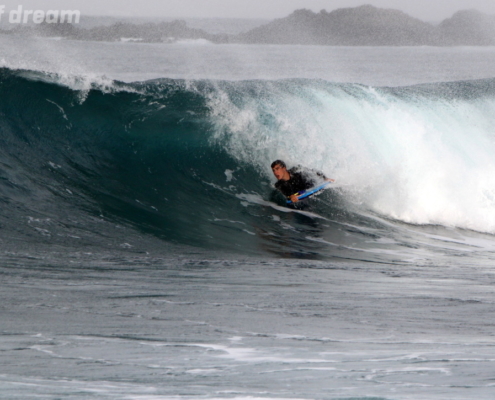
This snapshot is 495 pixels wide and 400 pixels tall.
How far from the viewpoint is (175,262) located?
634 cm

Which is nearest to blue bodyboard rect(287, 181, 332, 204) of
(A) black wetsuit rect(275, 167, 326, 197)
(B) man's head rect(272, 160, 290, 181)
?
(A) black wetsuit rect(275, 167, 326, 197)

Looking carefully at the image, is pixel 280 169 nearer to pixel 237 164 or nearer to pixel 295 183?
pixel 295 183

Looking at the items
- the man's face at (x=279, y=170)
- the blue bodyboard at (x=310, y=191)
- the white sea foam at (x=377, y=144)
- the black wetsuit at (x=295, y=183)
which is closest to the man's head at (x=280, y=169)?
the man's face at (x=279, y=170)

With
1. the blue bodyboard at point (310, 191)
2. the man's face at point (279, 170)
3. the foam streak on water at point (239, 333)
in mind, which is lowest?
the foam streak on water at point (239, 333)

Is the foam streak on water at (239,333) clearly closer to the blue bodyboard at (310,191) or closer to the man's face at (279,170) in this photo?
the man's face at (279,170)

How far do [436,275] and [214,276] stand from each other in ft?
7.01

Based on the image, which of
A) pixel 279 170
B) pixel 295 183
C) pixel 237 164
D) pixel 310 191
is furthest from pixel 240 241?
pixel 237 164

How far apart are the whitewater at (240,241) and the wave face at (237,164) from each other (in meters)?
0.04

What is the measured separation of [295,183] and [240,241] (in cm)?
157

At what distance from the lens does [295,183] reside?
28.8 feet

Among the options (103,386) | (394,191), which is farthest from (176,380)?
(394,191)

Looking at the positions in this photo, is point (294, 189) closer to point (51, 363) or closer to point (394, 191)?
point (394, 191)

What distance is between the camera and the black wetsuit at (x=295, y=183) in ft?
28.7

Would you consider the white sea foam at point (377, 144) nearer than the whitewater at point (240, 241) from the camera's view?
No
